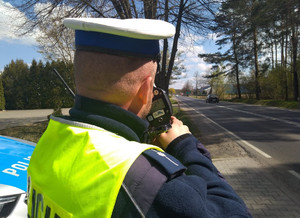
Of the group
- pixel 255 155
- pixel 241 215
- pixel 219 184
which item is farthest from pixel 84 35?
pixel 255 155

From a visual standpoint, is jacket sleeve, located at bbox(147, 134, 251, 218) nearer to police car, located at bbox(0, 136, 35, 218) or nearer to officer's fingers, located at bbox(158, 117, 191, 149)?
officer's fingers, located at bbox(158, 117, 191, 149)

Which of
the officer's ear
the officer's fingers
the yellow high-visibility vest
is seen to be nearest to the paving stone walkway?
the officer's fingers

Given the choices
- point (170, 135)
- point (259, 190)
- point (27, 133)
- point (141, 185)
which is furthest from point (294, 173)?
point (27, 133)

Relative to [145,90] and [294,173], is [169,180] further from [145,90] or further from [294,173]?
[294,173]

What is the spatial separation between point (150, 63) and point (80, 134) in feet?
1.32

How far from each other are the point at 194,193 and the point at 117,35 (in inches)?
24.3

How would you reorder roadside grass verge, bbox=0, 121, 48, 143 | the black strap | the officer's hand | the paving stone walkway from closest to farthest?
1. the black strap
2. the officer's hand
3. the paving stone walkway
4. roadside grass verge, bbox=0, 121, 48, 143

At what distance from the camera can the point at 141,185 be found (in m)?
0.68

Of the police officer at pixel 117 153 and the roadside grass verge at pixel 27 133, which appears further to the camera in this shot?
the roadside grass verge at pixel 27 133

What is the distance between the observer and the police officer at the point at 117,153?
68 centimetres

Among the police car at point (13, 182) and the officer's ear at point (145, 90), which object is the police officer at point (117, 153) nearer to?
the officer's ear at point (145, 90)

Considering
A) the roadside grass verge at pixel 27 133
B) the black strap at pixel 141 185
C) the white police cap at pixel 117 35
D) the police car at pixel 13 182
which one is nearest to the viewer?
the black strap at pixel 141 185

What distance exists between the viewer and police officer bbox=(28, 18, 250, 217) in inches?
26.9

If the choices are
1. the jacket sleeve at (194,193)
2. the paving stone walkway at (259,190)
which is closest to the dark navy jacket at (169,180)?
the jacket sleeve at (194,193)
